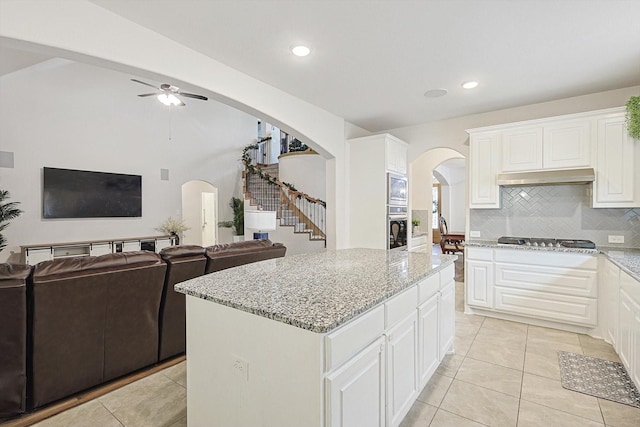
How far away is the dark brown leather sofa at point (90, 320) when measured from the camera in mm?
1972

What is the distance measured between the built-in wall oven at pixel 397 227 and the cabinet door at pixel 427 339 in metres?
2.24

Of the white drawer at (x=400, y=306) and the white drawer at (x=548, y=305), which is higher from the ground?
the white drawer at (x=400, y=306)

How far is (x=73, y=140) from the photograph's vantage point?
620cm

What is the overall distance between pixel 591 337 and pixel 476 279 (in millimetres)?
1215

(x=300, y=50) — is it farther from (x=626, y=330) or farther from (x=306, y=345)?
(x=626, y=330)

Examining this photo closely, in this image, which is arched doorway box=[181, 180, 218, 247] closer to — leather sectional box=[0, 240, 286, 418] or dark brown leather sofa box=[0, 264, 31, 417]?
leather sectional box=[0, 240, 286, 418]

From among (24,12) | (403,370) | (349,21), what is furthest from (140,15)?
(403,370)

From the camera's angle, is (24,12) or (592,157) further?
(592,157)

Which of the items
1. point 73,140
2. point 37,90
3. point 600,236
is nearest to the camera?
point 600,236

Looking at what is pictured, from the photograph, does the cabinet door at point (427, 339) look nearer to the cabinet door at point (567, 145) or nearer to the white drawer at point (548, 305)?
the white drawer at point (548, 305)

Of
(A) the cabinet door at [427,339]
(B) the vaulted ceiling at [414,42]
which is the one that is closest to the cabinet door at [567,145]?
(B) the vaulted ceiling at [414,42]

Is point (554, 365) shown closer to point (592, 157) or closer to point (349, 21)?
point (592, 157)

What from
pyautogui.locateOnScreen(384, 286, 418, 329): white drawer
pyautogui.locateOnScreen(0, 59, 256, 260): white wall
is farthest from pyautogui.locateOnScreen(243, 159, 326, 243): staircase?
pyautogui.locateOnScreen(384, 286, 418, 329): white drawer

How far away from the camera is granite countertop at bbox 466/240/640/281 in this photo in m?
2.40
